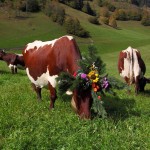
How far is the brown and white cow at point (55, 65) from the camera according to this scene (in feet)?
31.6

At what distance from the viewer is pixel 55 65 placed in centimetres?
1107

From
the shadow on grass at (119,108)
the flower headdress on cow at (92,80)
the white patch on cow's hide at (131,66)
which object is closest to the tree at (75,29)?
the white patch on cow's hide at (131,66)

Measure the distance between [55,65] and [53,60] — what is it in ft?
0.72

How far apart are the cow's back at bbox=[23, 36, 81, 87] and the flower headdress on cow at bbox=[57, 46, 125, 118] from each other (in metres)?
0.77

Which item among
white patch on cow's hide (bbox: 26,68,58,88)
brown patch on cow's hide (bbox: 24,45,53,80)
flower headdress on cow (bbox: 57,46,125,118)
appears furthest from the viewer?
brown patch on cow's hide (bbox: 24,45,53,80)

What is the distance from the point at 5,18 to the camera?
10981cm

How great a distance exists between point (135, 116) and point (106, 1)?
176 m

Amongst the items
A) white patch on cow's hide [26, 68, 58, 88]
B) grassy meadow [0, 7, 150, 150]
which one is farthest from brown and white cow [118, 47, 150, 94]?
white patch on cow's hide [26, 68, 58, 88]

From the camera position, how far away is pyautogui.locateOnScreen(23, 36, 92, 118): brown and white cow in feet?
31.6

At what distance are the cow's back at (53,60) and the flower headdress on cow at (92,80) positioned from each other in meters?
0.77

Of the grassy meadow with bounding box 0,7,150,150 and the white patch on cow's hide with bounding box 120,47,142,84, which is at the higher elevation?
the grassy meadow with bounding box 0,7,150,150

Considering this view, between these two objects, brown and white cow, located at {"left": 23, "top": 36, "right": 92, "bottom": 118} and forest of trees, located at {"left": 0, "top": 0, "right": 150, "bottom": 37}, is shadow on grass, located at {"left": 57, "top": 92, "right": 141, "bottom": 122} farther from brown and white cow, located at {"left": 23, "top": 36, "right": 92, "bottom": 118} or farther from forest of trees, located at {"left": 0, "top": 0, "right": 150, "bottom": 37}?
forest of trees, located at {"left": 0, "top": 0, "right": 150, "bottom": 37}

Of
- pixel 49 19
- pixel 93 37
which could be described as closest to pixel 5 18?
pixel 49 19

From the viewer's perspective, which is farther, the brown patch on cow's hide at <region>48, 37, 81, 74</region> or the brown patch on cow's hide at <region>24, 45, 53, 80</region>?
the brown patch on cow's hide at <region>24, 45, 53, 80</region>
